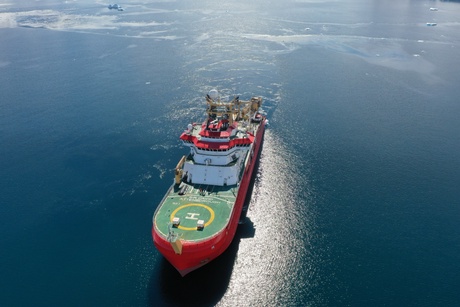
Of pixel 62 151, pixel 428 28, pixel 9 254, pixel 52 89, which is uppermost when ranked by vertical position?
pixel 428 28

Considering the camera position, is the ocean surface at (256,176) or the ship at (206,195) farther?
the ocean surface at (256,176)

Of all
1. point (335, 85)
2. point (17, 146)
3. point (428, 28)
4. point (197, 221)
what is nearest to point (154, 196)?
point (197, 221)

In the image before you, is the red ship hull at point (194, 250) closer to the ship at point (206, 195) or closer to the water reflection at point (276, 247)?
the ship at point (206, 195)

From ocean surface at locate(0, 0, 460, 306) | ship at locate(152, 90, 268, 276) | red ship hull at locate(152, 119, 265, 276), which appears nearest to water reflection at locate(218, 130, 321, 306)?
ocean surface at locate(0, 0, 460, 306)

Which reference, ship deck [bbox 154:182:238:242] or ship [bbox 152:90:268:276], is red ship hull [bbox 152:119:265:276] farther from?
ship deck [bbox 154:182:238:242]

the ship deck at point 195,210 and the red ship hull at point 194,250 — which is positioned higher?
the ship deck at point 195,210

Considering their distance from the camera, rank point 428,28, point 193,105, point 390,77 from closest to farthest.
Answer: point 193,105, point 390,77, point 428,28

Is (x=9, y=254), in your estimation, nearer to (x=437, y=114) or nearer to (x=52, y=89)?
(x=52, y=89)

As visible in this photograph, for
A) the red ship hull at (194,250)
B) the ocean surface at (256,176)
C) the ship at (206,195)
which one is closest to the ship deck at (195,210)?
the ship at (206,195)

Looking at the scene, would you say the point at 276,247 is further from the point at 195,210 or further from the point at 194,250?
the point at 194,250
